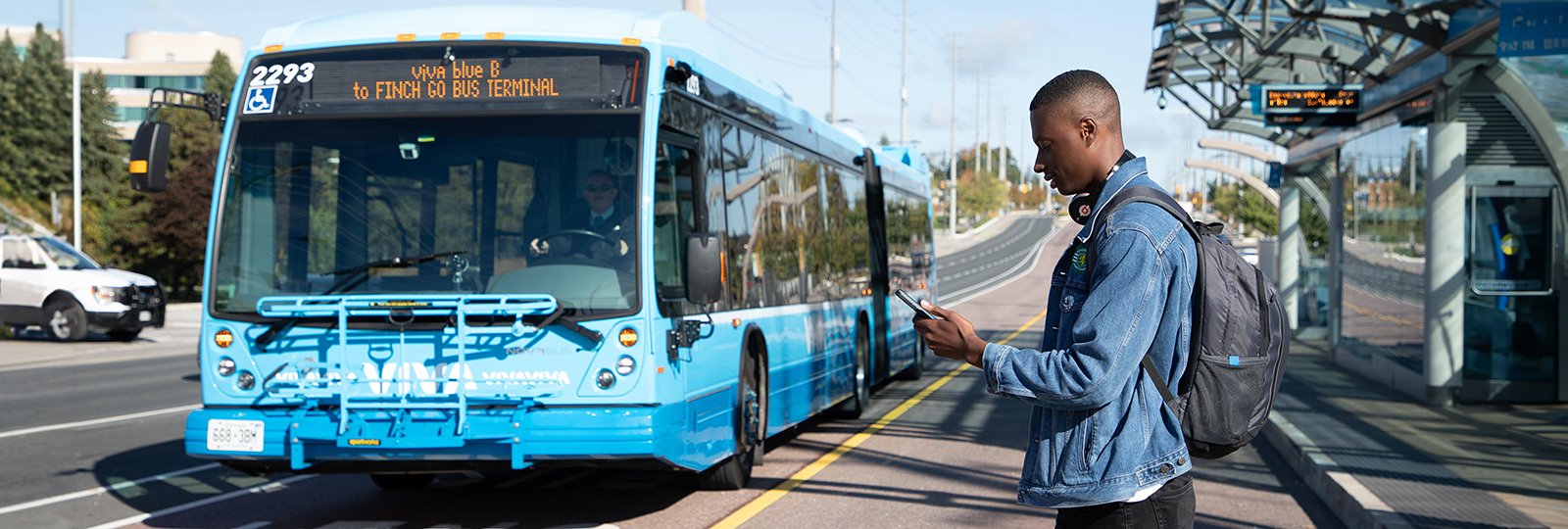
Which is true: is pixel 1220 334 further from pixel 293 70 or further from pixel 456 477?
pixel 456 477

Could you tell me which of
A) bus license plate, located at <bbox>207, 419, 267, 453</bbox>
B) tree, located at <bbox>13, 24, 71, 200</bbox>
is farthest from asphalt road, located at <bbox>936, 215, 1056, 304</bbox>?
tree, located at <bbox>13, 24, 71, 200</bbox>

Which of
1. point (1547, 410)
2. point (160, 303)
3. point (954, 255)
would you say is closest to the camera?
point (1547, 410)

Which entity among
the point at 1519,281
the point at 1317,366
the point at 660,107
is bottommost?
the point at 1317,366

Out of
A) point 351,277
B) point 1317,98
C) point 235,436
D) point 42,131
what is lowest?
point 235,436

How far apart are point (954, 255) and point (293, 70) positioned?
327ft

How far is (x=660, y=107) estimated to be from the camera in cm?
873

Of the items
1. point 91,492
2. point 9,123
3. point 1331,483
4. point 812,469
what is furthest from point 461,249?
point 9,123

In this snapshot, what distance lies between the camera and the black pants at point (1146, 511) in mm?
3527

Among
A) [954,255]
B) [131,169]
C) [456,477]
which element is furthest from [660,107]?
[954,255]

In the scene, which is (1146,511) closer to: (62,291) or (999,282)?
(62,291)

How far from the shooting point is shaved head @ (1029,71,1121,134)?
11.6 ft

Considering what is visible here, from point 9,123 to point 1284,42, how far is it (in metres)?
82.7

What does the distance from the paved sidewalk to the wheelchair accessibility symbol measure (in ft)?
22.2

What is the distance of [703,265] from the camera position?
831cm
